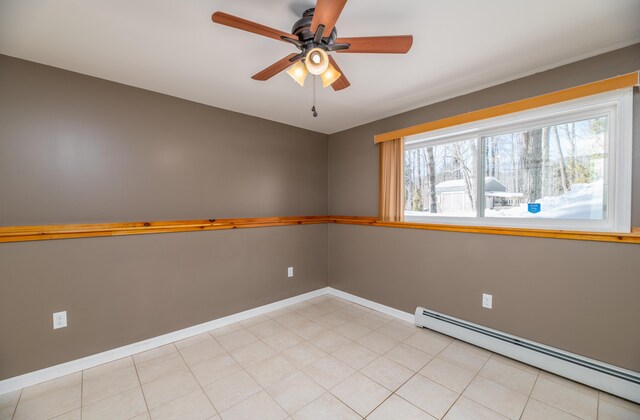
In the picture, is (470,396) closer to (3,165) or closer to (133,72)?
(133,72)

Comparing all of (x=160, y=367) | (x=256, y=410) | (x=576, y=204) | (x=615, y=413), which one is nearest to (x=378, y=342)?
(x=256, y=410)

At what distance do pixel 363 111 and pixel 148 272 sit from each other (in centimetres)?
273

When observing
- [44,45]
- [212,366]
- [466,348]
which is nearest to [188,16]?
[44,45]

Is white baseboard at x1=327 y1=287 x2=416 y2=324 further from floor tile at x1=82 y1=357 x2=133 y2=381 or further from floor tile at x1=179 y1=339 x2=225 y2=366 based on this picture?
floor tile at x1=82 y1=357 x2=133 y2=381

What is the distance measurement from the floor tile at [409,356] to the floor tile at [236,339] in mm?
1290

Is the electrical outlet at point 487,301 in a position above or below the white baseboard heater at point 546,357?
above

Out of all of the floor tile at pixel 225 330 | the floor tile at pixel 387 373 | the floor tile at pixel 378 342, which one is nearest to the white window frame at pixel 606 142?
A: the floor tile at pixel 378 342

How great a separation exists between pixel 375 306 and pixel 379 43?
280cm

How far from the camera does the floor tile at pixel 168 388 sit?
176 cm

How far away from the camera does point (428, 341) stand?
2486 mm

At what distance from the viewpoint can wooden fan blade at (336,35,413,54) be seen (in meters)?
1.33

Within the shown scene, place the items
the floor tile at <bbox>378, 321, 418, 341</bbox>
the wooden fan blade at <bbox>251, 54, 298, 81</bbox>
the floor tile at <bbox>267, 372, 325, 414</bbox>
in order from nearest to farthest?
the wooden fan blade at <bbox>251, 54, 298, 81</bbox>
the floor tile at <bbox>267, 372, 325, 414</bbox>
the floor tile at <bbox>378, 321, 418, 341</bbox>

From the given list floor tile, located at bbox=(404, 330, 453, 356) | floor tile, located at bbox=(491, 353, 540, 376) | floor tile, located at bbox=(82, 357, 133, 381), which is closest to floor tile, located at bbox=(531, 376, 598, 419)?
floor tile, located at bbox=(491, 353, 540, 376)

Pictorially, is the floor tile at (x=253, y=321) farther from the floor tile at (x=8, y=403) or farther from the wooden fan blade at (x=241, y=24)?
the wooden fan blade at (x=241, y=24)
